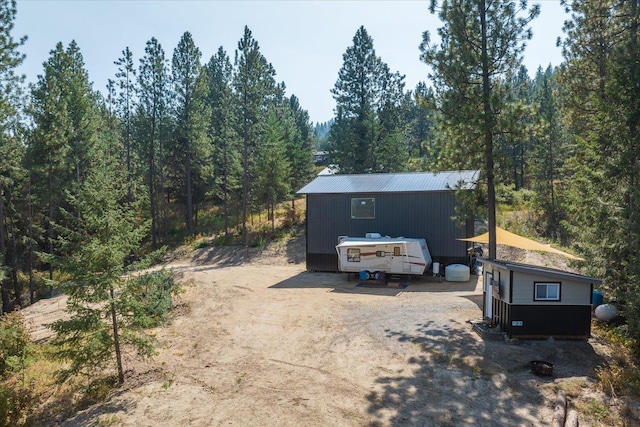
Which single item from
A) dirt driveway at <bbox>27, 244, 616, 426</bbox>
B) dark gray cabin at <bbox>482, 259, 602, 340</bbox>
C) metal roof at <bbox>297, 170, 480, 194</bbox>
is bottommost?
dirt driveway at <bbox>27, 244, 616, 426</bbox>

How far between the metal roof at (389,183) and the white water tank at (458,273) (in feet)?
13.3

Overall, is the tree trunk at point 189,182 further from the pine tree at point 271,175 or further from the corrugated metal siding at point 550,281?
the corrugated metal siding at point 550,281

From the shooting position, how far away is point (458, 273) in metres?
20.5

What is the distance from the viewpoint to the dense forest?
40.1 feet

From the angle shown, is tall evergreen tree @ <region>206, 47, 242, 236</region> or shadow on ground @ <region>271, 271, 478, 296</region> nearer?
shadow on ground @ <region>271, 271, 478, 296</region>

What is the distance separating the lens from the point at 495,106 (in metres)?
14.2

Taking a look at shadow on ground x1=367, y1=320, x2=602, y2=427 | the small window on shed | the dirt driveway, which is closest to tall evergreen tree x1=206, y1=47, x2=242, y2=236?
the small window on shed

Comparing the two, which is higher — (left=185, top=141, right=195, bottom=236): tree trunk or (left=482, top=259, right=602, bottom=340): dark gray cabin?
(left=185, top=141, right=195, bottom=236): tree trunk

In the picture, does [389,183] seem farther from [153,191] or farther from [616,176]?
[153,191]

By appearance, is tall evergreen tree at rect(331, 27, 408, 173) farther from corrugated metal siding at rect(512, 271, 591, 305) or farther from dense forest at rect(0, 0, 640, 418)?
corrugated metal siding at rect(512, 271, 591, 305)

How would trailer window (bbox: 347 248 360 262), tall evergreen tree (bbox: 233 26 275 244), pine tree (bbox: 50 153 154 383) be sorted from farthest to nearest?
tall evergreen tree (bbox: 233 26 275 244) → trailer window (bbox: 347 248 360 262) → pine tree (bbox: 50 153 154 383)

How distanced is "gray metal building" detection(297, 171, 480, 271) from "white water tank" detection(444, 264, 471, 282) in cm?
108

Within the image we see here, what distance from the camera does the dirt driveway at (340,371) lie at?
8.71 metres

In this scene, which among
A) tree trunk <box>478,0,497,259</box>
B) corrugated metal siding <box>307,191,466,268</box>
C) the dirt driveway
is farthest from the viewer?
corrugated metal siding <box>307,191,466,268</box>
